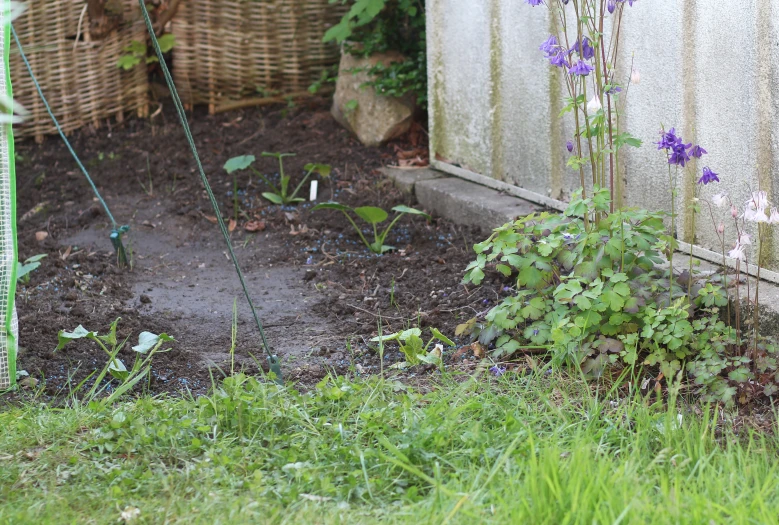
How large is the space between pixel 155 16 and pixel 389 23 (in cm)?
162

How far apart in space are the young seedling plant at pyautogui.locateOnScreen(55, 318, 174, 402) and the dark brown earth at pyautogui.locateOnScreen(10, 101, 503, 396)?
6 centimetres

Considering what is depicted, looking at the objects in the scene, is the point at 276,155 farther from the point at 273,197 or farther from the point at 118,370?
the point at 118,370

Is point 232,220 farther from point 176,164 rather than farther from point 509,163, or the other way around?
point 509,163

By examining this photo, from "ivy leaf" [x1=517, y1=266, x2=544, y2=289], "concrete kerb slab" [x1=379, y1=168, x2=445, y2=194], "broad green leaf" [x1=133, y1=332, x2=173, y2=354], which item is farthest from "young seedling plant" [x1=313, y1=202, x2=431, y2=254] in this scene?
"broad green leaf" [x1=133, y1=332, x2=173, y2=354]

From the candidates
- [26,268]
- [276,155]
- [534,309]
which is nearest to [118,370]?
[26,268]

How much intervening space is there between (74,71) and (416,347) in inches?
157

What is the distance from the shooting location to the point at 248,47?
21.0 ft

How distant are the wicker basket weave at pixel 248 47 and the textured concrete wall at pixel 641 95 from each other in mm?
1639

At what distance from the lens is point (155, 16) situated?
6273 millimetres

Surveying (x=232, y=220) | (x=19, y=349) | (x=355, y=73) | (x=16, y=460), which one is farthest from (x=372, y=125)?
(x=16, y=460)

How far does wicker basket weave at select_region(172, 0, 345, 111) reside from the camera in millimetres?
6289

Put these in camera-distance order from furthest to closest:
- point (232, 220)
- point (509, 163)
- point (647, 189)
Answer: point (232, 220) → point (509, 163) → point (647, 189)

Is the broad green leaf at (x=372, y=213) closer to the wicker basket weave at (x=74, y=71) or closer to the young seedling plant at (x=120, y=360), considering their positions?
the young seedling plant at (x=120, y=360)

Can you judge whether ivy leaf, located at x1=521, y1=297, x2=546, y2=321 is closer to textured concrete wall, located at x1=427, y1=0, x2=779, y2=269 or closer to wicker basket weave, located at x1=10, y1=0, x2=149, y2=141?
textured concrete wall, located at x1=427, y1=0, x2=779, y2=269
